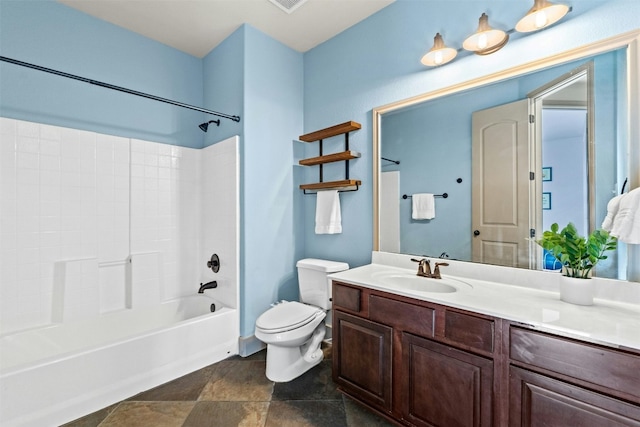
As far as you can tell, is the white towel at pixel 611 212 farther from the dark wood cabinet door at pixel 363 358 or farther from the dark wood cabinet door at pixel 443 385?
the dark wood cabinet door at pixel 363 358

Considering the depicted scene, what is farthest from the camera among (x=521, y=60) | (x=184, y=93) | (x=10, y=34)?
(x=184, y=93)

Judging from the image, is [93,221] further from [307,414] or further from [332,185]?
[307,414]

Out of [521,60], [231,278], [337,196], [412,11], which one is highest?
[412,11]

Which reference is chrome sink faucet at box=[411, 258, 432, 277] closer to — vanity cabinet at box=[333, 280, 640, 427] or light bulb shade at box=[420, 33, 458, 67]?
vanity cabinet at box=[333, 280, 640, 427]

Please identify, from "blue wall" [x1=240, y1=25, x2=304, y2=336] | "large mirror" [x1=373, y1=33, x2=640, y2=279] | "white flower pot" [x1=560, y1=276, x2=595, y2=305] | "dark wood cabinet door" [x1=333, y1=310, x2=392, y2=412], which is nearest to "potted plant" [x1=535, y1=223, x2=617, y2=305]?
"white flower pot" [x1=560, y1=276, x2=595, y2=305]

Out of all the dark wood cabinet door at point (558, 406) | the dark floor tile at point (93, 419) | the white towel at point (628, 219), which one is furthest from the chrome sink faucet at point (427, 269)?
the dark floor tile at point (93, 419)

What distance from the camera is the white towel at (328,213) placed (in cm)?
239

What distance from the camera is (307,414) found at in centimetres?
165

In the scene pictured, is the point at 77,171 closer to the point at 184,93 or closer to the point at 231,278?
the point at 184,93

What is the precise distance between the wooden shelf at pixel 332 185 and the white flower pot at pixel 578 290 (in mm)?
1394

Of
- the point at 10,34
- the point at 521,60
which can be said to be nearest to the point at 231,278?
the point at 10,34

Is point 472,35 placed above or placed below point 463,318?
above

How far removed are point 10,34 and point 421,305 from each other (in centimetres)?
320

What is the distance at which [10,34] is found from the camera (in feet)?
6.48
